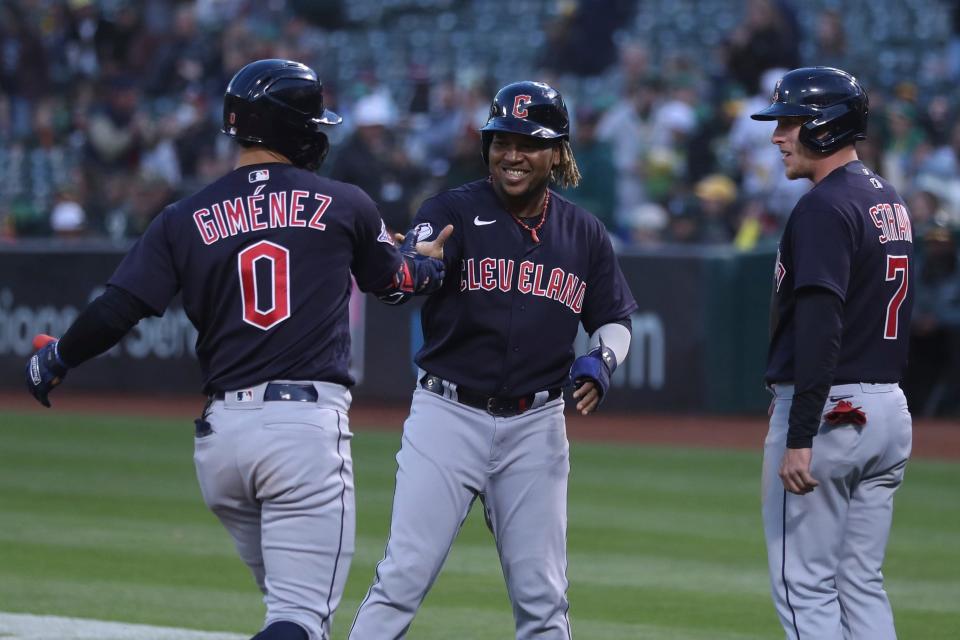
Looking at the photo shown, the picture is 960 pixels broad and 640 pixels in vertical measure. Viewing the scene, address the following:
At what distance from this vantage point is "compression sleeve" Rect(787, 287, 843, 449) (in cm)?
447

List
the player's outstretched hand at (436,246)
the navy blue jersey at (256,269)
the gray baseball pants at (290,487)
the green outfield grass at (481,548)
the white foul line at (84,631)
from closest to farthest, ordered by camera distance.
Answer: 1. the gray baseball pants at (290,487)
2. the navy blue jersey at (256,269)
3. the player's outstretched hand at (436,246)
4. the white foul line at (84,631)
5. the green outfield grass at (481,548)

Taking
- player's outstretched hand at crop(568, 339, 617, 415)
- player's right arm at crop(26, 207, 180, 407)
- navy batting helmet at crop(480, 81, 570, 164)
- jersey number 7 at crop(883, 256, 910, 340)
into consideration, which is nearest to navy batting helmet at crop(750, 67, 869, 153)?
jersey number 7 at crop(883, 256, 910, 340)

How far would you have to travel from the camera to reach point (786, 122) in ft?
15.6

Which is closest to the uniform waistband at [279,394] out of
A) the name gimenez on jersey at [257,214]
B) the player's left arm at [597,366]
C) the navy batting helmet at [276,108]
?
the name gimenez on jersey at [257,214]

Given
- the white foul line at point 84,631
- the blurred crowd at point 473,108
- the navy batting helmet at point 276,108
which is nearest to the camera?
the navy batting helmet at point 276,108

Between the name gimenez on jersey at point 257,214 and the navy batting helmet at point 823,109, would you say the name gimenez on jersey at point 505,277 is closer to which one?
the name gimenez on jersey at point 257,214

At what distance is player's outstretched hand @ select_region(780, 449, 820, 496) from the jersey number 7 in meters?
→ 0.49

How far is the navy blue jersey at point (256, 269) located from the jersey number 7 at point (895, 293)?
159 cm

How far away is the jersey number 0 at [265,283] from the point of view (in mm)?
4336

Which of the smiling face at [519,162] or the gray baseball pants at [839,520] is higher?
the smiling face at [519,162]

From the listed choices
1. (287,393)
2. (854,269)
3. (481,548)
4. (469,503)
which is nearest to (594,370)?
(469,503)

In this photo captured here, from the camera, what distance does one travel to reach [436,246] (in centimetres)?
484

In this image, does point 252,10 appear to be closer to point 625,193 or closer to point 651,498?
point 625,193

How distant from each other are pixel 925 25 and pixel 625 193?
16.1 ft
